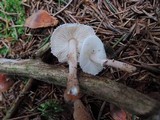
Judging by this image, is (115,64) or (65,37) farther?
(65,37)

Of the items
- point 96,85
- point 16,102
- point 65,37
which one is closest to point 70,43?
point 65,37

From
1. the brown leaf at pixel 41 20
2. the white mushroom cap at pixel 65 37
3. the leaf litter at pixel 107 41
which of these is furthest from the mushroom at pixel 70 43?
the brown leaf at pixel 41 20

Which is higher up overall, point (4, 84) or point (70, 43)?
point (70, 43)

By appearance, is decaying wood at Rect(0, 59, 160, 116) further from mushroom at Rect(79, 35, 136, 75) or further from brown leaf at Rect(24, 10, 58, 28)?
brown leaf at Rect(24, 10, 58, 28)

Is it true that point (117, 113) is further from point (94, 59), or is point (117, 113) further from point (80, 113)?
point (94, 59)

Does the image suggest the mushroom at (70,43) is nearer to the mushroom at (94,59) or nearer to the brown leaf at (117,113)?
the mushroom at (94,59)

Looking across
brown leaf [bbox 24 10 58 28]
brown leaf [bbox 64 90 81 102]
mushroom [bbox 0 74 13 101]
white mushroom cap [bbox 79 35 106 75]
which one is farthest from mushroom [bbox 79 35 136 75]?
mushroom [bbox 0 74 13 101]

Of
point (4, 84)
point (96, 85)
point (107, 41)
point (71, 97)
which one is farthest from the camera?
point (4, 84)

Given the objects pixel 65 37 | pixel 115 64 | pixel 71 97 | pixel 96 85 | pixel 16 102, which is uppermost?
pixel 65 37
